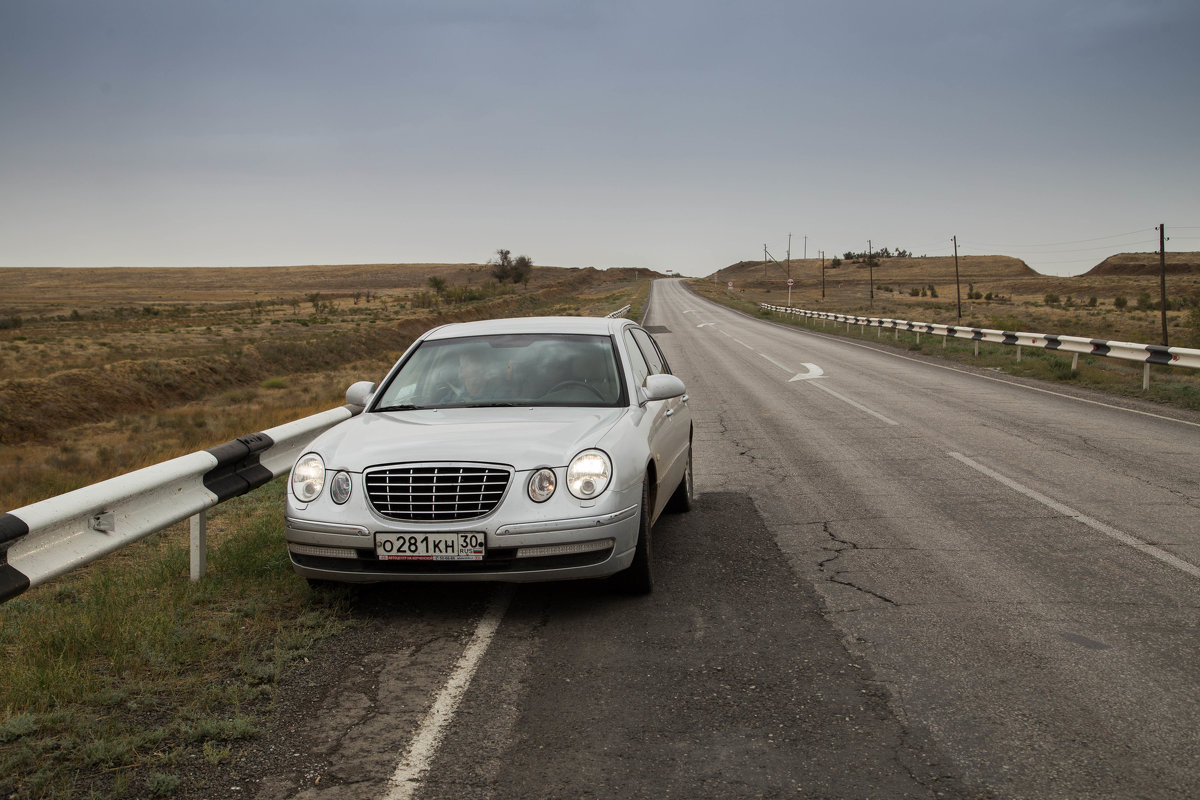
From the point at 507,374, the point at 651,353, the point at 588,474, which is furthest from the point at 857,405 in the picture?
the point at 588,474

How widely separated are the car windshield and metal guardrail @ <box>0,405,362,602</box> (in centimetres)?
97

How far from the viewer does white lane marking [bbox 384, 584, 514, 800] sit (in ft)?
10.2

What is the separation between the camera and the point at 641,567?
197 inches

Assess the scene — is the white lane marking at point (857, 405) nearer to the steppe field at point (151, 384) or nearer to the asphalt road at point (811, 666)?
the asphalt road at point (811, 666)

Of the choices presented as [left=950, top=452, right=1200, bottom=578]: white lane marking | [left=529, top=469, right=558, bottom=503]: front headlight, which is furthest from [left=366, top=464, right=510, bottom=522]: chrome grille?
[left=950, top=452, right=1200, bottom=578]: white lane marking

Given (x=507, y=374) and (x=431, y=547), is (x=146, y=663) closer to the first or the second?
(x=431, y=547)

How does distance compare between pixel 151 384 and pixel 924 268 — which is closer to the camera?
pixel 151 384

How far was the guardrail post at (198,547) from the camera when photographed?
209 inches

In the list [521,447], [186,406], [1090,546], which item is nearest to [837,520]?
[1090,546]

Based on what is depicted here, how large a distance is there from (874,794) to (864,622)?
1.74 metres

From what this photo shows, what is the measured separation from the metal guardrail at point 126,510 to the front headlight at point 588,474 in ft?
7.05

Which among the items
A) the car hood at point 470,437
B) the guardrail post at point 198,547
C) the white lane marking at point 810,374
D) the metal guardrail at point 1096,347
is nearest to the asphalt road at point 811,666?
the car hood at point 470,437

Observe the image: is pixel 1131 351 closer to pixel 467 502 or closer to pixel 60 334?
pixel 467 502

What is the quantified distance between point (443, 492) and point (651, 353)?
11.2 feet
